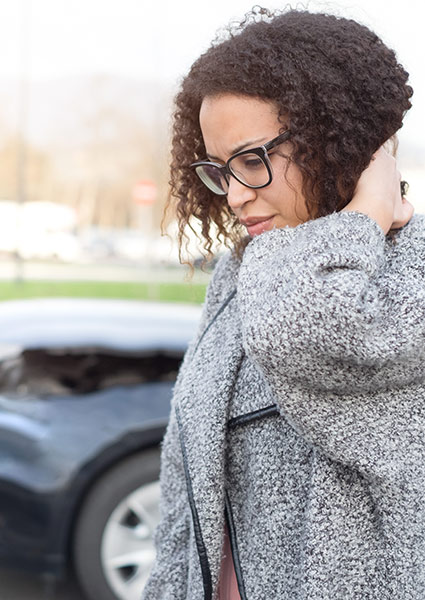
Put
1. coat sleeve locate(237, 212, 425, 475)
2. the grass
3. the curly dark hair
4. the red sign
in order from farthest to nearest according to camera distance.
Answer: the grass < the red sign < the curly dark hair < coat sleeve locate(237, 212, 425, 475)

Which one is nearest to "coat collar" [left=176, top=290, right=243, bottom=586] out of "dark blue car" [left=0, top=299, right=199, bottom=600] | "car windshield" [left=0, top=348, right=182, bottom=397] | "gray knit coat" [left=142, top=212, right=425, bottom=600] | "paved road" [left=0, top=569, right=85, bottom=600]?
"gray knit coat" [left=142, top=212, right=425, bottom=600]

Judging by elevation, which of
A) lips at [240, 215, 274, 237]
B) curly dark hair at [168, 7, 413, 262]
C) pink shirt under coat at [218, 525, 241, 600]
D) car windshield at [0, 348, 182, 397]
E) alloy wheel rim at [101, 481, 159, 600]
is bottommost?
alloy wheel rim at [101, 481, 159, 600]

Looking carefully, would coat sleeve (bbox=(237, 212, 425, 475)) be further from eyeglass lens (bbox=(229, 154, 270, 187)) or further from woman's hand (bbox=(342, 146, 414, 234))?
eyeglass lens (bbox=(229, 154, 270, 187))

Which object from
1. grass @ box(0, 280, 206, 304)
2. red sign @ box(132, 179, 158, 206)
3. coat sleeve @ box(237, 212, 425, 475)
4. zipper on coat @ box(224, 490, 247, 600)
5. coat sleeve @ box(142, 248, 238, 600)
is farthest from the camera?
grass @ box(0, 280, 206, 304)

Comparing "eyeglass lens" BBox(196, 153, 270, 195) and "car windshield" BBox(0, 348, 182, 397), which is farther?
"car windshield" BBox(0, 348, 182, 397)

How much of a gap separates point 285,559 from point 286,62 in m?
0.84

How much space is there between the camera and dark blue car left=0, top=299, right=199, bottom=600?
2916mm

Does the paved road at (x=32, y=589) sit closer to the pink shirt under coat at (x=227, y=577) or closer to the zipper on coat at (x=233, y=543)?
the pink shirt under coat at (x=227, y=577)

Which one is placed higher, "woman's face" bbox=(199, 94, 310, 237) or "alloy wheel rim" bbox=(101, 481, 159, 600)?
"woman's face" bbox=(199, 94, 310, 237)

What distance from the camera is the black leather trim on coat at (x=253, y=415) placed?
1.20 metres

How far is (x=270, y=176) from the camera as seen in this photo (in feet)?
3.95

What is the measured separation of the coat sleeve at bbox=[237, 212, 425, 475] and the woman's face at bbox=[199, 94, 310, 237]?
0.12m

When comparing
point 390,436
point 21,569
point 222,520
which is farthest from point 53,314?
point 390,436

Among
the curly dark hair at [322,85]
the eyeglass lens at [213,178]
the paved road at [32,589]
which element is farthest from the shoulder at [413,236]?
the paved road at [32,589]
